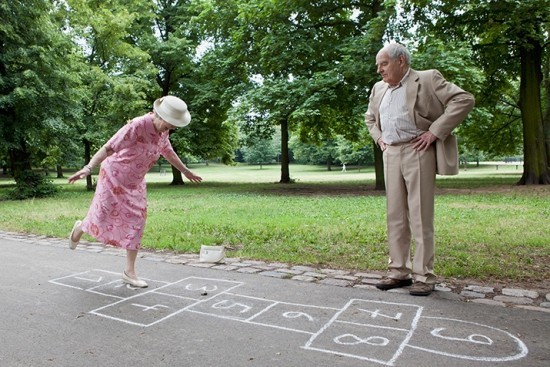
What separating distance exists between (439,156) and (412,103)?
1.84 ft

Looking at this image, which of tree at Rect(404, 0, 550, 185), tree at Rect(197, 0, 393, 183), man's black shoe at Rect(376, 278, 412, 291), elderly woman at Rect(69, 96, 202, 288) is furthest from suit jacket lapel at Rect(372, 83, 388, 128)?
tree at Rect(404, 0, 550, 185)

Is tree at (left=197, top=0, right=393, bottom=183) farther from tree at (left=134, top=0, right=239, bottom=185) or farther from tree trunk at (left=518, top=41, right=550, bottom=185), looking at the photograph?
tree trunk at (left=518, top=41, right=550, bottom=185)

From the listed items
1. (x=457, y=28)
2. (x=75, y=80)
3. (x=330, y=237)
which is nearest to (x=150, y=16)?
(x=75, y=80)

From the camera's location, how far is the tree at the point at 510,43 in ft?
48.1

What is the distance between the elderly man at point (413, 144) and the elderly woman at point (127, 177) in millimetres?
2007

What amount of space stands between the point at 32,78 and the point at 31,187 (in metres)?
4.10

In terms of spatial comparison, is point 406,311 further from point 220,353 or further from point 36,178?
point 36,178

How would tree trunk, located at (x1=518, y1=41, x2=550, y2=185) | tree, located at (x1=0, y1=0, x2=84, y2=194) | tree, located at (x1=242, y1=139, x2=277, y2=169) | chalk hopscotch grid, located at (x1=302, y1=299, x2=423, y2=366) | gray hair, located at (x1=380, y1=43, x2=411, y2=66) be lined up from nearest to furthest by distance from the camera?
chalk hopscotch grid, located at (x1=302, y1=299, x2=423, y2=366), gray hair, located at (x1=380, y1=43, x2=411, y2=66), tree, located at (x1=0, y1=0, x2=84, y2=194), tree trunk, located at (x1=518, y1=41, x2=550, y2=185), tree, located at (x1=242, y1=139, x2=277, y2=169)

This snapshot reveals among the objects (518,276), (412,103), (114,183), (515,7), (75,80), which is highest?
(515,7)

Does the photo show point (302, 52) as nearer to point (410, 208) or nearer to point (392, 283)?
point (410, 208)

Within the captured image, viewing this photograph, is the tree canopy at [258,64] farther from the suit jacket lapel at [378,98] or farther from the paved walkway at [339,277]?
the paved walkway at [339,277]

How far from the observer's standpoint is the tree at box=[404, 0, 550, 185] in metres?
14.7

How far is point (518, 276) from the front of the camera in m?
4.77

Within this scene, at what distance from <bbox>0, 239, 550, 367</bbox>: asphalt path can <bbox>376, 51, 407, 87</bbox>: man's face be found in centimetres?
207
